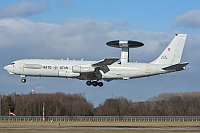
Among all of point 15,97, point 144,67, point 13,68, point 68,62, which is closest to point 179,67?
point 144,67

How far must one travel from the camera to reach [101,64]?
8681 centimetres

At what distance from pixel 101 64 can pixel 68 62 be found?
232 inches

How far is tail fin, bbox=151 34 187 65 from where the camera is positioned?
297ft

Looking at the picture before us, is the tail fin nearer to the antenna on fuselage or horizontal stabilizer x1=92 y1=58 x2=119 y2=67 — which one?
the antenna on fuselage

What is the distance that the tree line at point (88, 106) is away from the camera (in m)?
179

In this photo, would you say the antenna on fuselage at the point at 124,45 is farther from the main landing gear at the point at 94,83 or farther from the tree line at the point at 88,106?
the tree line at the point at 88,106

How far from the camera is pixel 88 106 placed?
7283 inches

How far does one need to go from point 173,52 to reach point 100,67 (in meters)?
13.9

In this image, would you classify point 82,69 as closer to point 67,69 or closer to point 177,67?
point 67,69

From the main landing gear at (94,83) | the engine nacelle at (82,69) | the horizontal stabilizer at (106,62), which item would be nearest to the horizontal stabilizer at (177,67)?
the horizontal stabilizer at (106,62)

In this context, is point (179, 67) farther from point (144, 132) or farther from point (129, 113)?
point (129, 113)

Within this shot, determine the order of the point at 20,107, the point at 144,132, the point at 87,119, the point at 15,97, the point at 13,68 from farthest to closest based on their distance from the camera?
the point at 15,97
the point at 20,107
the point at 87,119
the point at 13,68
the point at 144,132

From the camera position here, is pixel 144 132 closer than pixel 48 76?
Yes

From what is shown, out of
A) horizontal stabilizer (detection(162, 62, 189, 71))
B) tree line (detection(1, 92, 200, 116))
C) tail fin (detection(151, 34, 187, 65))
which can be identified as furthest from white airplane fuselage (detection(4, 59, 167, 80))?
tree line (detection(1, 92, 200, 116))
